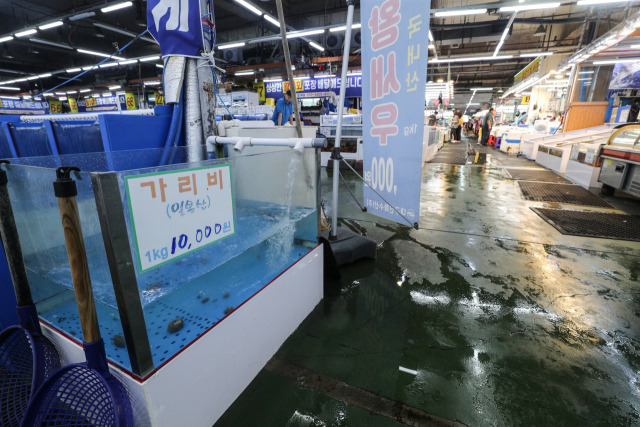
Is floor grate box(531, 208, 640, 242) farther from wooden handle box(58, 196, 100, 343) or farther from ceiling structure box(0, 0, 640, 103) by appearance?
ceiling structure box(0, 0, 640, 103)

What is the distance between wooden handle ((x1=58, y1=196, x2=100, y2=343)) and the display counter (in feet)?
23.2

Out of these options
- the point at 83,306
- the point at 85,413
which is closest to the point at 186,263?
the point at 83,306

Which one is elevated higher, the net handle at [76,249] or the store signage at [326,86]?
the store signage at [326,86]

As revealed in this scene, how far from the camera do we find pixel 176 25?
2029mm

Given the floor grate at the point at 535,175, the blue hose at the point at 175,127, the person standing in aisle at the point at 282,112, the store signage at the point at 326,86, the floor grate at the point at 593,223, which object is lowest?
the floor grate at the point at 593,223

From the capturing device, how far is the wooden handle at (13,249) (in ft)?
4.15

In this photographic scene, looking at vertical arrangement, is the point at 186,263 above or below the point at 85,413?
above

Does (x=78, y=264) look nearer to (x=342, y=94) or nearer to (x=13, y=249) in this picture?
(x=13, y=249)

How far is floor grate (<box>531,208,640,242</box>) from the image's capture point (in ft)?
12.4

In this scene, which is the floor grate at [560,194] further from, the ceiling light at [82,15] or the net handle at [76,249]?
the ceiling light at [82,15]

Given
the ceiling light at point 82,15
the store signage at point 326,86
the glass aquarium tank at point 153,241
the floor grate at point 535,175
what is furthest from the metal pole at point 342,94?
the ceiling light at point 82,15

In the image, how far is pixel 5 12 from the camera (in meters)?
10.9

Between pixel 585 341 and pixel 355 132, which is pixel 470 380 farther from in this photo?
pixel 355 132

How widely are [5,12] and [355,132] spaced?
Result: 558 inches
